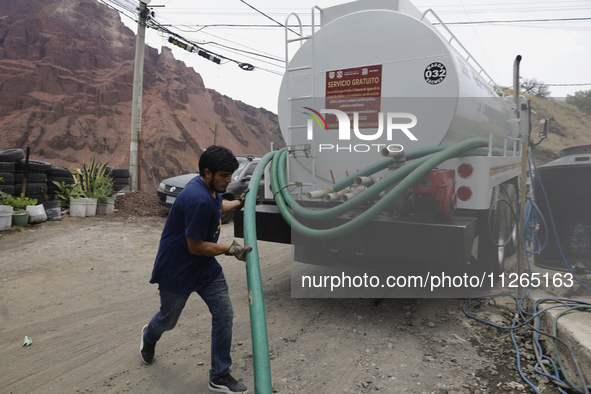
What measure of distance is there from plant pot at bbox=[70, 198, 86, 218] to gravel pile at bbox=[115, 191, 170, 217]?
0.86 meters

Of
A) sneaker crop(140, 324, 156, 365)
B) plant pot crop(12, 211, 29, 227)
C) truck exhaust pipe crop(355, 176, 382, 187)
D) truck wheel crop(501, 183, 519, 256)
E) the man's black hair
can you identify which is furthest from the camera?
plant pot crop(12, 211, 29, 227)

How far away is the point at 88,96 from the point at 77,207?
31.8m

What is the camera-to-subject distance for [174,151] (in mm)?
35438

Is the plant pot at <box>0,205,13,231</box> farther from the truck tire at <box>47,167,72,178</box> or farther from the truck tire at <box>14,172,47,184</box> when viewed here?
the truck tire at <box>47,167,72,178</box>

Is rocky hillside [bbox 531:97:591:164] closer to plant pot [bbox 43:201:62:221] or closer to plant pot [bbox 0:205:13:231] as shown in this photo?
plant pot [bbox 43:201:62:221]

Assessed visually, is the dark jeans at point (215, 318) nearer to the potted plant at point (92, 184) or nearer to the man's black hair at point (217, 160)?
the man's black hair at point (217, 160)

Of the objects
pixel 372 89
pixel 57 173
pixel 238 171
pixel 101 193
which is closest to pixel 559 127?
pixel 238 171

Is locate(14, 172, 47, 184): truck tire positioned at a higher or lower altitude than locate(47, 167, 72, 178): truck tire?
lower

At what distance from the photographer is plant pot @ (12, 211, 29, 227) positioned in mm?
7890

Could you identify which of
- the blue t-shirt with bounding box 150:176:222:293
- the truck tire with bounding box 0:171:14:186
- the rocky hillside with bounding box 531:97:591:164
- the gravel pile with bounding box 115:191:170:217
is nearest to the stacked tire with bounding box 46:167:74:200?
the truck tire with bounding box 0:171:14:186

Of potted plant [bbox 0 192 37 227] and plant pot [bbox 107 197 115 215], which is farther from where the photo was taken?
plant pot [bbox 107 197 115 215]

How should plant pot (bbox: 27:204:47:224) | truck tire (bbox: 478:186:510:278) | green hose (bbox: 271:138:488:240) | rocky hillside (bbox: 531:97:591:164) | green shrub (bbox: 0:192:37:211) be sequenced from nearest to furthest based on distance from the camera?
green hose (bbox: 271:138:488:240)
truck tire (bbox: 478:186:510:278)
green shrub (bbox: 0:192:37:211)
plant pot (bbox: 27:204:47:224)
rocky hillside (bbox: 531:97:591:164)

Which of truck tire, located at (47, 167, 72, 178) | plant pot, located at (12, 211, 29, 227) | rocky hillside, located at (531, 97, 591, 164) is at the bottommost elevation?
plant pot, located at (12, 211, 29, 227)

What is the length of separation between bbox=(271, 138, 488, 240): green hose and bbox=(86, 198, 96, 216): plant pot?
767 centimetres
